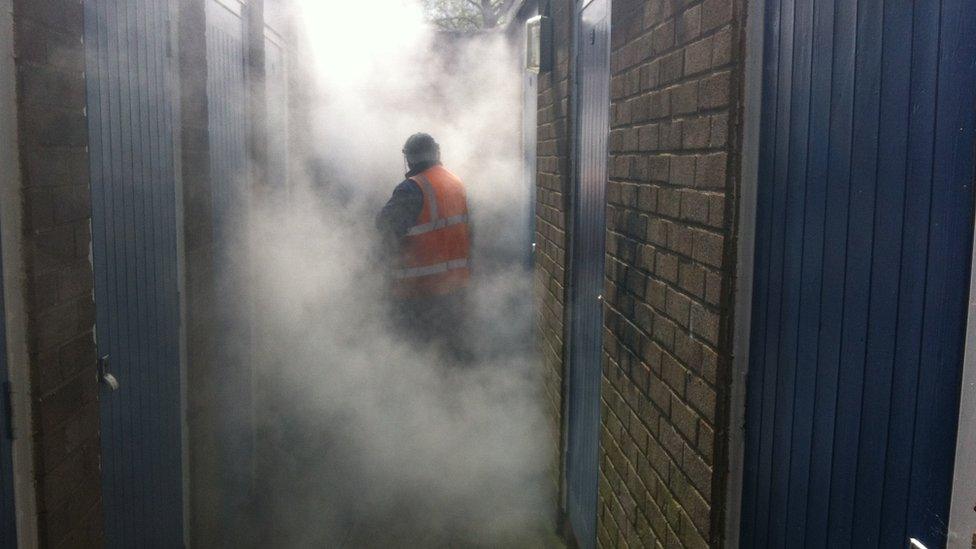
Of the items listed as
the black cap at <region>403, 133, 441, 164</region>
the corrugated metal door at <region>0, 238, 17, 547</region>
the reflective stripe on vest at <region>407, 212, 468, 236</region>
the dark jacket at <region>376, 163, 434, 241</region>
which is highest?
the black cap at <region>403, 133, 441, 164</region>

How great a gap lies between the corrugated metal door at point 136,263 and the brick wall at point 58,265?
140 millimetres

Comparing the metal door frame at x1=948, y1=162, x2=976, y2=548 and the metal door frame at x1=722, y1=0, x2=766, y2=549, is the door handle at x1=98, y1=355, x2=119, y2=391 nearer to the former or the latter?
the metal door frame at x1=722, y1=0, x2=766, y2=549

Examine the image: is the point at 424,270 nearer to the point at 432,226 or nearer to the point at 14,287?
the point at 432,226

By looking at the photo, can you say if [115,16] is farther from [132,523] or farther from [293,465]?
[293,465]

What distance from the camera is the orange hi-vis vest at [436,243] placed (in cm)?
629

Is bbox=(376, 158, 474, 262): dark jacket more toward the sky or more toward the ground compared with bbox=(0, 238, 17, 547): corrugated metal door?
more toward the sky

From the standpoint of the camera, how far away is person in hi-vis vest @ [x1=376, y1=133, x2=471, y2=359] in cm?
626

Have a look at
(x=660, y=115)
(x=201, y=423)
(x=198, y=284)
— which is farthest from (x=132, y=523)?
(x=660, y=115)

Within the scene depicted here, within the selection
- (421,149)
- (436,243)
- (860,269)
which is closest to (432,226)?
(436,243)

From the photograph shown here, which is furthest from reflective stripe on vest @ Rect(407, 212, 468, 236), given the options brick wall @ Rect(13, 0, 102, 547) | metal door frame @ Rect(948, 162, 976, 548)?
metal door frame @ Rect(948, 162, 976, 548)

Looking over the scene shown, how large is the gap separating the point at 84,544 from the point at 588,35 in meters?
2.85

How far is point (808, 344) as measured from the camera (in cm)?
177

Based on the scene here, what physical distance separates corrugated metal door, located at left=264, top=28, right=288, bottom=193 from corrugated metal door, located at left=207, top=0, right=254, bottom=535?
109 centimetres

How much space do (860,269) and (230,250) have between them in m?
4.15
